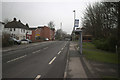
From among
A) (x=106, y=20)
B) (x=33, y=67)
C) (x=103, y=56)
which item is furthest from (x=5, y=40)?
(x=106, y=20)

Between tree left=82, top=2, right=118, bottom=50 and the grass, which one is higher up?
tree left=82, top=2, right=118, bottom=50

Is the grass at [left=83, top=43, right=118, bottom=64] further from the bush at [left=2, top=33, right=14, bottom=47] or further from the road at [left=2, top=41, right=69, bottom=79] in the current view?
the bush at [left=2, top=33, right=14, bottom=47]

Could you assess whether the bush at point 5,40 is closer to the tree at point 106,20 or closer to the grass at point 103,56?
the grass at point 103,56

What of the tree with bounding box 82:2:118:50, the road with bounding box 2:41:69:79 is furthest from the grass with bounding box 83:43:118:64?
the road with bounding box 2:41:69:79

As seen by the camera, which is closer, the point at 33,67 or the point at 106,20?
the point at 33,67

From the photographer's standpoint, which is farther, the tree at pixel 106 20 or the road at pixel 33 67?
the tree at pixel 106 20

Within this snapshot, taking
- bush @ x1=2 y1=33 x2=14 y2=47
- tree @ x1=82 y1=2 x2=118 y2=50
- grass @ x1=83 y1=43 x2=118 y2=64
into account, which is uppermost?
tree @ x1=82 y1=2 x2=118 y2=50

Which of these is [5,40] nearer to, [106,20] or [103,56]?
[103,56]

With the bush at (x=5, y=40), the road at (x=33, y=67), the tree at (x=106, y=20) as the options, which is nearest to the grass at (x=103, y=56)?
the tree at (x=106, y=20)

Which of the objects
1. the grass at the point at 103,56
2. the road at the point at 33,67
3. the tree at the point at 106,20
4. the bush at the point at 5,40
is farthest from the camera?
the bush at the point at 5,40

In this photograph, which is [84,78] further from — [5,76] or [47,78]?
[5,76]

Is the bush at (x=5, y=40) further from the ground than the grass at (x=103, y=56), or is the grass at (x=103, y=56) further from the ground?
the bush at (x=5, y=40)

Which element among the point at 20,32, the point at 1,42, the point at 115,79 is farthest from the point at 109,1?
the point at 20,32

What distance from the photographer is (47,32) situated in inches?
2931
